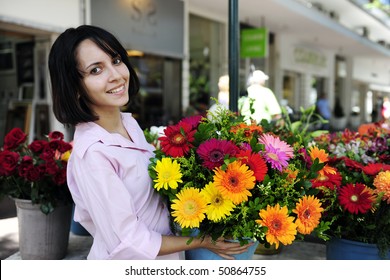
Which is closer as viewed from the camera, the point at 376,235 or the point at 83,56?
the point at 83,56

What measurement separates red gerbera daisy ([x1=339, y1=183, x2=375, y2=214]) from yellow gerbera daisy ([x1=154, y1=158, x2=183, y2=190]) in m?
0.84

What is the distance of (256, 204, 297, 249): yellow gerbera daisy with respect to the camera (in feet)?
3.91

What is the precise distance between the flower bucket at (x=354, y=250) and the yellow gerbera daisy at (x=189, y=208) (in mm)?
1145

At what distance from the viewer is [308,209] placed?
127 cm

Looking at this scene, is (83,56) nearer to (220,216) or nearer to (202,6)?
(220,216)

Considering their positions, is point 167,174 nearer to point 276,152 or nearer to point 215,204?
point 215,204

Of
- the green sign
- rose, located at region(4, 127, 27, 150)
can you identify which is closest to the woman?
rose, located at region(4, 127, 27, 150)

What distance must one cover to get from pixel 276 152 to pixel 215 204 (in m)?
0.29

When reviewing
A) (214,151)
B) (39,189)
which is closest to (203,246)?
(214,151)

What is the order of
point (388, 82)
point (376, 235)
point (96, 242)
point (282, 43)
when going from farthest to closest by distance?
1. point (388, 82)
2. point (282, 43)
3. point (376, 235)
4. point (96, 242)

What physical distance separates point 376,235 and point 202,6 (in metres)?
8.63

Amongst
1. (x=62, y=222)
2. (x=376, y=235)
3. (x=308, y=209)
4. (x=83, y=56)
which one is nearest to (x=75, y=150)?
(x=83, y=56)

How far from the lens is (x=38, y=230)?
2.80m
